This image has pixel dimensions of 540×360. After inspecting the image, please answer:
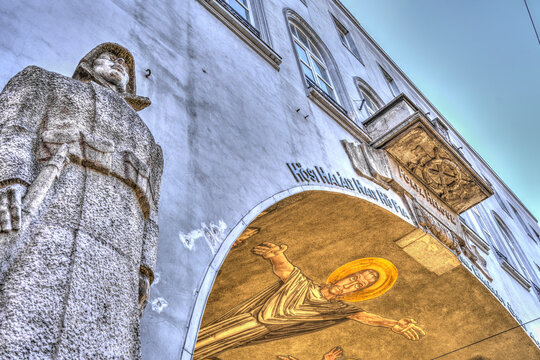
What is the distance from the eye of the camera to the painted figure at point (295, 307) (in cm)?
755

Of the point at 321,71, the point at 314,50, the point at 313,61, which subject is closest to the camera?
the point at 313,61

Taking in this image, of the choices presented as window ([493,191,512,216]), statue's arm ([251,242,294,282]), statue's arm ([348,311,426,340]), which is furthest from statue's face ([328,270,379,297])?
window ([493,191,512,216])

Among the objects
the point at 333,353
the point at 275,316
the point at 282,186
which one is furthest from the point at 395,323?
the point at 282,186

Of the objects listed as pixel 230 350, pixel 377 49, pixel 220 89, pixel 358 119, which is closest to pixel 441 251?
pixel 358 119

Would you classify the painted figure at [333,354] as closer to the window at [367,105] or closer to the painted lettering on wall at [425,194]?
the painted lettering on wall at [425,194]

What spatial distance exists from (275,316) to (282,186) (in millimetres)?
3485

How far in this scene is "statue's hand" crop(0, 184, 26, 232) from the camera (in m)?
1.93

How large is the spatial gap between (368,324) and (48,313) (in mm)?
7367

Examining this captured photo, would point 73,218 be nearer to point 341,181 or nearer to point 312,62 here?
point 341,181

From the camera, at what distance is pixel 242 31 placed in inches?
253

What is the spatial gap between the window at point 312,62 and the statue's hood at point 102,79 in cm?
498

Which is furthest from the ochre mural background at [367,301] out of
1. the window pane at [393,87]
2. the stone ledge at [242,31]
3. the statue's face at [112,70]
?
the window pane at [393,87]

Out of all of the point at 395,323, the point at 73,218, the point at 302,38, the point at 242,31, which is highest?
the point at 302,38

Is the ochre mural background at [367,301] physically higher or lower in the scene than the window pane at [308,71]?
lower
